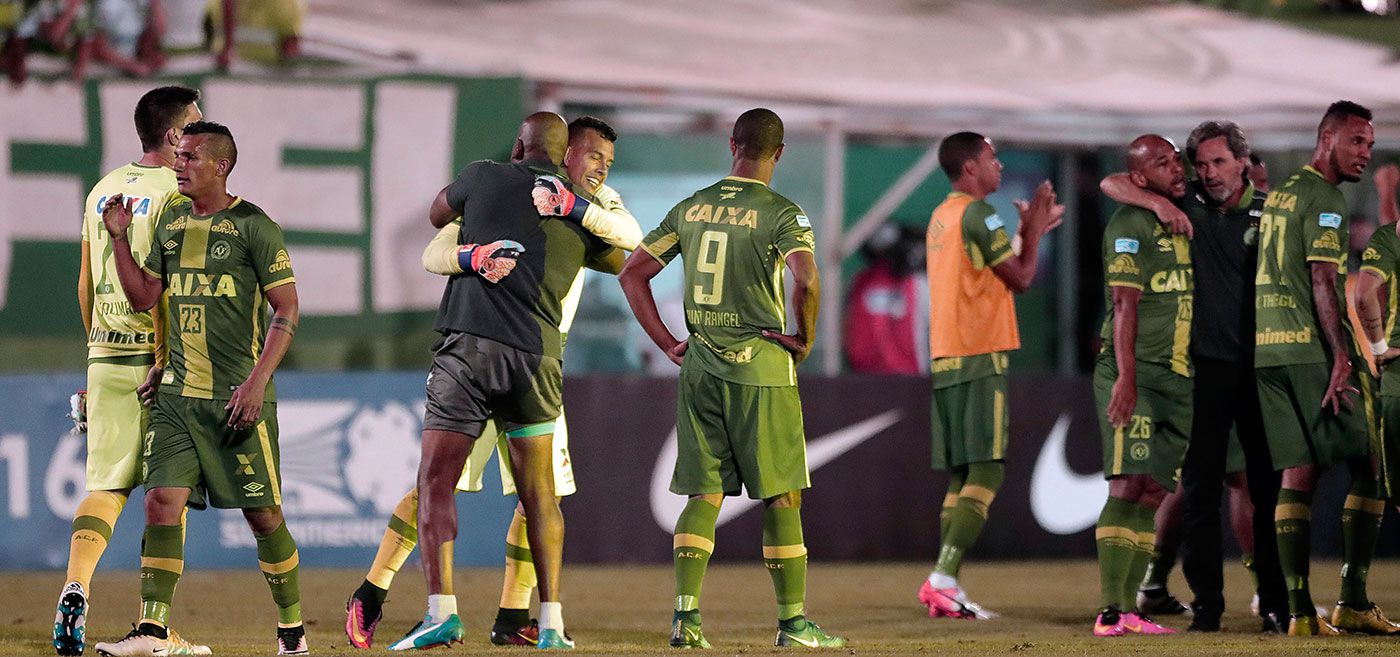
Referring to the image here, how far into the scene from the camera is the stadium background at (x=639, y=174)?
12.2 m

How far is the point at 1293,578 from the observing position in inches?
323

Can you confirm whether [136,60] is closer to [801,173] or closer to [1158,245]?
[801,173]

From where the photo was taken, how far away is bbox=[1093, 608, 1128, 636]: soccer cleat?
26.3 ft

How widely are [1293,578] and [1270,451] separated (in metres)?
0.58

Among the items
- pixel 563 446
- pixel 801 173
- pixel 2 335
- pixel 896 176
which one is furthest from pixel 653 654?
pixel 896 176

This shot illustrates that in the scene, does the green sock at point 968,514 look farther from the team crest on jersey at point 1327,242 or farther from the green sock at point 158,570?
the green sock at point 158,570

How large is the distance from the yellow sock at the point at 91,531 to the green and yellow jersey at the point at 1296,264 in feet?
16.6

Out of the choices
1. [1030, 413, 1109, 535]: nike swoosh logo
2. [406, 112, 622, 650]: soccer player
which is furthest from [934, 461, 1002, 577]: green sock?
[1030, 413, 1109, 535]: nike swoosh logo

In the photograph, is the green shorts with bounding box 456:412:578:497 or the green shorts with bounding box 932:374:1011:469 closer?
the green shorts with bounding box 456:412:578:497

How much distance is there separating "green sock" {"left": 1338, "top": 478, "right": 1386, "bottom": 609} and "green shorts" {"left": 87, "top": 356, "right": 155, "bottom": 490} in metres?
5.33

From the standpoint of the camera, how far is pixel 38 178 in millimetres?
13797

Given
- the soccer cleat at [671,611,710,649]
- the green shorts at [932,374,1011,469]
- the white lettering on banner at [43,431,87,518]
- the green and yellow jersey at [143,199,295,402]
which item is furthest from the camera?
the white lettering on banner at [43,431,87,518]

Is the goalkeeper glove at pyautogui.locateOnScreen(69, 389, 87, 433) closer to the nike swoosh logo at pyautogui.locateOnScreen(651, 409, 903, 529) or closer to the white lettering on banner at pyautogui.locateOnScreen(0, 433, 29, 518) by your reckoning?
the white lettering on banner at pyautogui.locateOnScreen(0, 433, 29, 518)

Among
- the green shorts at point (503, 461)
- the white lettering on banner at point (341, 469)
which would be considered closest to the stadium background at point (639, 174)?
the white lettering on banner at point (341, 469)
